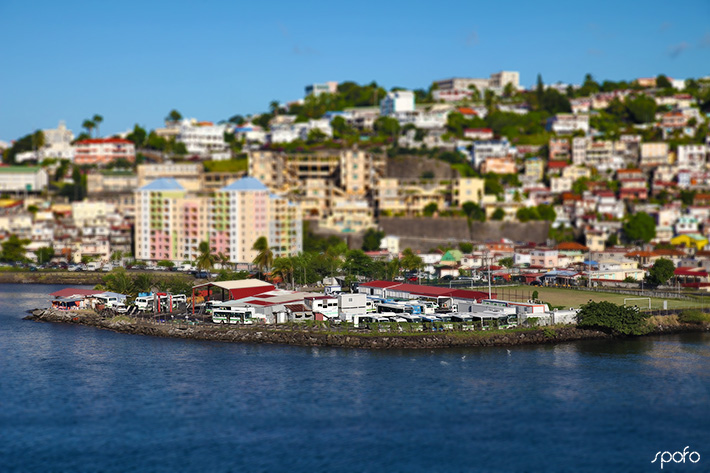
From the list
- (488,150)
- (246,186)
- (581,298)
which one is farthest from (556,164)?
(581,298)

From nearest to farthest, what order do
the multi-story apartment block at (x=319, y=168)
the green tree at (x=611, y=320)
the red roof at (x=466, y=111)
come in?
1. the green tree at (x=611, y=320)
2. the multi-story apartment block at (x=319, y=168)
3. the red roof at (x=466, y=111)

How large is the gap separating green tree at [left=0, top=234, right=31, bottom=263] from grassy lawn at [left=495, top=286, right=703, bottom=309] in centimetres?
3097

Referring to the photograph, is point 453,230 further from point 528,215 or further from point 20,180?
point 20,180

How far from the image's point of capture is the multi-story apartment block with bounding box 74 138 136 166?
76188 mm

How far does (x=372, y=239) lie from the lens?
52.6 meters

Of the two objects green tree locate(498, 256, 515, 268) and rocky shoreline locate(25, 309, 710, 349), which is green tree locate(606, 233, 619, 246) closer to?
green tree locate(498, 256, 515, 268)

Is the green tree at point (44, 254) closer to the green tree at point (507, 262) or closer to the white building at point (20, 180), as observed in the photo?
the white building at point (20, 180)

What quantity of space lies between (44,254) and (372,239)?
782 inches

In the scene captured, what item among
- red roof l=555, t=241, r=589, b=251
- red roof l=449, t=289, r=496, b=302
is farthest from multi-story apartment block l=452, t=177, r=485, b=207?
red roof l=449, t=289, r=496, b=302

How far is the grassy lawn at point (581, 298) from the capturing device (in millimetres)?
33250

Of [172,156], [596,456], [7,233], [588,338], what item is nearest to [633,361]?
[588,338]

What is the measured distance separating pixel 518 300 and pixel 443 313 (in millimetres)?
3936

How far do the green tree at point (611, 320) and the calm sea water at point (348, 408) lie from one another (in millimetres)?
1418

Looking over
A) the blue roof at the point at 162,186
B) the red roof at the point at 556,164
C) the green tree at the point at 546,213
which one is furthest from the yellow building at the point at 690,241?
the blue roof at the point at 162,186
